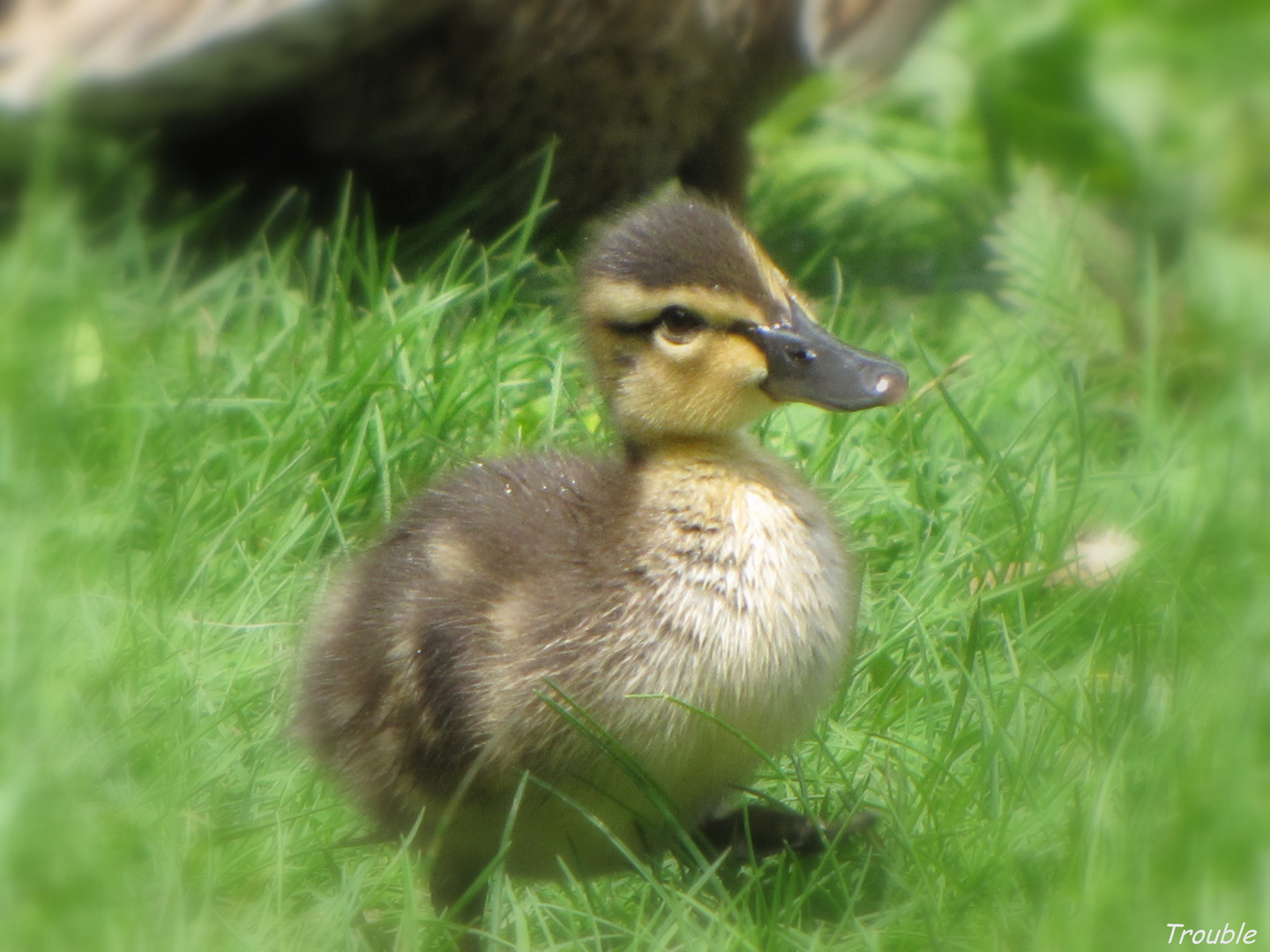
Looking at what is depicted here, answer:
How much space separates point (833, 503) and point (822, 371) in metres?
0.43

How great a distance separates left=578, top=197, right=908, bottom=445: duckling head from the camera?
2119 millimetres

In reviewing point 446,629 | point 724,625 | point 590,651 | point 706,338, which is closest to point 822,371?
point 706,338

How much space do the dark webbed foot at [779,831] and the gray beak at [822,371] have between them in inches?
20.1

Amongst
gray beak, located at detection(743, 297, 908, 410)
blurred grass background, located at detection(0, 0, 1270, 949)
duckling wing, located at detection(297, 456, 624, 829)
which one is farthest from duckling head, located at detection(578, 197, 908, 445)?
blurred grass background, located at detection(0, 0, 1270, 949)

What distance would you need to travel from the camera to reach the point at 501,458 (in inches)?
92.1

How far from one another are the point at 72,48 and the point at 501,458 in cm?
154

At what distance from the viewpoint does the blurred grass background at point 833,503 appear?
1.90 meters

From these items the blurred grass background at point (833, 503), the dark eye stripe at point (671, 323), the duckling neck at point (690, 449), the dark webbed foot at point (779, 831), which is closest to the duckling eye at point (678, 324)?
the dark eye stripe at point (671, 323)

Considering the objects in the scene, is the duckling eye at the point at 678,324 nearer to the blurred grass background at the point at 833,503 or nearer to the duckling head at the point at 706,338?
the duckling head at the point at 706,338

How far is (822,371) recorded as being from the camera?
2113mm

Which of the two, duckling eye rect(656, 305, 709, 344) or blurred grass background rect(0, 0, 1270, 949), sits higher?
duckling eye rect(656, 305, 709, 344)

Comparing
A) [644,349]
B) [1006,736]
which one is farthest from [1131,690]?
[644,349]

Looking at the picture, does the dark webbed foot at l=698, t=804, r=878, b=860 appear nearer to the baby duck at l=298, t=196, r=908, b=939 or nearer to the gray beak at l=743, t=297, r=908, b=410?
the baby duck at l=298, t=196, r=908, b=939

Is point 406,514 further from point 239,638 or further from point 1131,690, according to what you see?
point 1131,690
